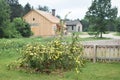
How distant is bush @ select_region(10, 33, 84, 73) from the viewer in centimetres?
1152

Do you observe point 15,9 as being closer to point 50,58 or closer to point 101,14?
point 101,14

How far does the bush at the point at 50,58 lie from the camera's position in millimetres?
11516

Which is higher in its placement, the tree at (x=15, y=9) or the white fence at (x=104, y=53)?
the tree at (x=15, y=9)

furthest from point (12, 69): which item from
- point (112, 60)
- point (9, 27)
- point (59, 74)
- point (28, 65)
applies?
point (9, 27)

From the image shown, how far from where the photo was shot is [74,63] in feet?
39.9

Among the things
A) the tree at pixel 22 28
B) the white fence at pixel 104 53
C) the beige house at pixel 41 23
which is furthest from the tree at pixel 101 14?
the white fence at pixel 104 53

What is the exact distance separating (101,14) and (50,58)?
1544 inches

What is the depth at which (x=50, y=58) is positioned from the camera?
37.6 ft

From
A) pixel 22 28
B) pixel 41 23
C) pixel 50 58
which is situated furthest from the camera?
pixel 41 23

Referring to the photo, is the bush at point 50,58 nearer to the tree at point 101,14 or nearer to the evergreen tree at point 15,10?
the tree at point 101,14

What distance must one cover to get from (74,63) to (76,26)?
7926 cm

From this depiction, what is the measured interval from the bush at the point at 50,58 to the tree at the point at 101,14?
37.5m

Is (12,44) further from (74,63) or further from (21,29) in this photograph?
(21,29)

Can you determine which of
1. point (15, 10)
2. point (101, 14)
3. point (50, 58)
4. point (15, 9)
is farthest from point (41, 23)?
point (50, 58)
